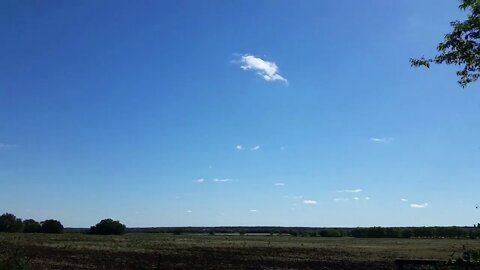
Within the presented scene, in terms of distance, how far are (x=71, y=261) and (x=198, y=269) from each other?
8.85 meters

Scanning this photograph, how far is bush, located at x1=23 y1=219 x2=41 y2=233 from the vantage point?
12725cm

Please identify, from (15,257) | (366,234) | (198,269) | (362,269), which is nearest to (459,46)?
(15,257)

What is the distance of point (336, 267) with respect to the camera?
34750mm

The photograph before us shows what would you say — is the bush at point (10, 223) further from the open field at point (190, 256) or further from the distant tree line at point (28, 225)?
the open field at point (190, 256)

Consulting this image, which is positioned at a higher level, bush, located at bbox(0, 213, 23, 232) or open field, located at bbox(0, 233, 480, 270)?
bush, located at bbox(0, 213, 23, 232)

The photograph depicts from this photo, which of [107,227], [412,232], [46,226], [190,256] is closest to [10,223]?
[46,226]

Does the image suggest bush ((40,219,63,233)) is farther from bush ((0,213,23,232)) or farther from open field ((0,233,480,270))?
open field ((0,233,480,270))

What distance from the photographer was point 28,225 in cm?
13075

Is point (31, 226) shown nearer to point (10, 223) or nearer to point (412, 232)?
point (10, 223)

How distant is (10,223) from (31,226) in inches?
344

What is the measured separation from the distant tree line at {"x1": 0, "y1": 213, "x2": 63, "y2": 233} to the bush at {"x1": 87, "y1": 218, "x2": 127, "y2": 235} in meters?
7.65

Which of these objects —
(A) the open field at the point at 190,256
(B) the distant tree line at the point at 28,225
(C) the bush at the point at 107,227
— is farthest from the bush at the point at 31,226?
(A) the open field at the point at 190,256

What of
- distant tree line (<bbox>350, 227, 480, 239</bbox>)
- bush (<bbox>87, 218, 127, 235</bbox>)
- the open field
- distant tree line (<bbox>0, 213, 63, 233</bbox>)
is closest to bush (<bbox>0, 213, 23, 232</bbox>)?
distant tree line (<bbox>0, 213, 63, 233</bbox>)

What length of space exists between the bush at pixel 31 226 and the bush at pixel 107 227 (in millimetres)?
11699
